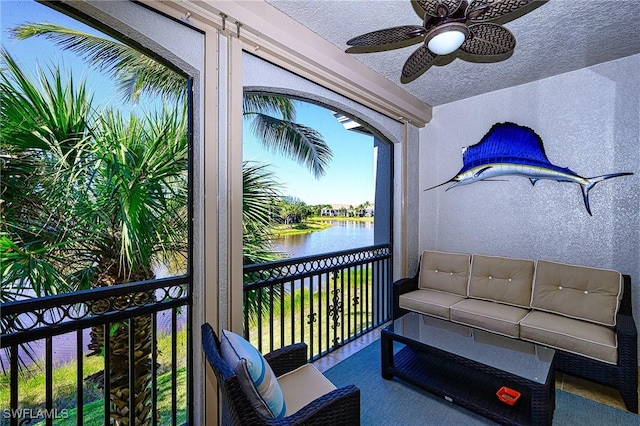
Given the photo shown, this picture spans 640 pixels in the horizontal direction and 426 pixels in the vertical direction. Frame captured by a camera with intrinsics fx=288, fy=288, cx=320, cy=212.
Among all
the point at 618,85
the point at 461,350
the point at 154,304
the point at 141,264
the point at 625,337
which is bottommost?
the point at 461,350

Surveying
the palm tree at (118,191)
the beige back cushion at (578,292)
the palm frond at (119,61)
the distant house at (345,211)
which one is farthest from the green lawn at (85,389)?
the beige back cushion at (578,292)

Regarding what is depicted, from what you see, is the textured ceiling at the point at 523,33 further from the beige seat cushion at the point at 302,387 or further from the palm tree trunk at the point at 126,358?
the beige seat cushion at the point at 302,387

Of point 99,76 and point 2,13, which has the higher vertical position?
point 2,13

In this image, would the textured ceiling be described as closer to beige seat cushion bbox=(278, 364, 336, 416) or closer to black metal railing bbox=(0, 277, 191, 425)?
black metal railing bbox=(0, 277, 191, 425)

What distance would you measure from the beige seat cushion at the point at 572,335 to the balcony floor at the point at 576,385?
36 centimetres

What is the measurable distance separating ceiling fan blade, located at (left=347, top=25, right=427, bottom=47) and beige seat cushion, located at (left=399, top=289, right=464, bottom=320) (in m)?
2.35

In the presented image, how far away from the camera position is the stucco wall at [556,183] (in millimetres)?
2609

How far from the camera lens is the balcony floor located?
7.00ft

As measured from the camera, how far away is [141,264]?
175cm

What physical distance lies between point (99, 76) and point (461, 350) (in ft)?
9.37

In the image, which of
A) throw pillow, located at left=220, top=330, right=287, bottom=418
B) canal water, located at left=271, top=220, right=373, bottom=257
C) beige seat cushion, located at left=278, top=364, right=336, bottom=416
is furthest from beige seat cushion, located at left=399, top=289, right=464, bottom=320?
throw pillow, located at left=220, top=330, right=287, bottom=418

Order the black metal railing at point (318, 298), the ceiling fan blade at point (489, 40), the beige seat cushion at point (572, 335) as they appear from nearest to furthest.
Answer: the ceiling fan blade at point (489, 40) < the beige seat cushion at point (572, 335) < the black metal railing at point (318, 298)

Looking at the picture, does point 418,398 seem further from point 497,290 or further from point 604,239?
point 604,239

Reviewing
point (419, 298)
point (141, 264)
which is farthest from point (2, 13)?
point (419, 298)
